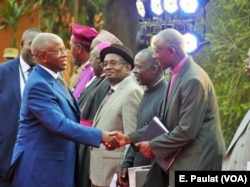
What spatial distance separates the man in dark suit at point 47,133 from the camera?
7547mm

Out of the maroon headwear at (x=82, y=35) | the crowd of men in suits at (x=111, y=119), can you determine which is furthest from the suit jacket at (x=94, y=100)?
the maroon headwear at (x=82, y=35)

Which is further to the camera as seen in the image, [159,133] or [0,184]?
[0,184]

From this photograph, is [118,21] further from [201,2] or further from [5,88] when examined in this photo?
[5,88]

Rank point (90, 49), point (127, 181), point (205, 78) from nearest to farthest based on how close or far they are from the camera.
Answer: point (205, 78) < point (127, 181) < point (90, 49)

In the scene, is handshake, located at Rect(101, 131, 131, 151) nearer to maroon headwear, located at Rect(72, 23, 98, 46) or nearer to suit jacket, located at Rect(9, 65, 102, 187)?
suit jacket, located at Rect(9, 65, 102, 187)

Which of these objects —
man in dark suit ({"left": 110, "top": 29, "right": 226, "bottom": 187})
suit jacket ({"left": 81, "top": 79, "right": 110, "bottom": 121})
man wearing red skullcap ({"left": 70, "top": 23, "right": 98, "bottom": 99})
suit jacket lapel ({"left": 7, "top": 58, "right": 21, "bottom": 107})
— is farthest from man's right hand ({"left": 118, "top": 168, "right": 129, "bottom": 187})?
man wearing red skullcap ({"left": 70, "top": 23, "right": 98, "bottom": 99})

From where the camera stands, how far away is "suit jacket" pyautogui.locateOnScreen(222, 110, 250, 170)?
6.82 m

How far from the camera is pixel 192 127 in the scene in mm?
7203

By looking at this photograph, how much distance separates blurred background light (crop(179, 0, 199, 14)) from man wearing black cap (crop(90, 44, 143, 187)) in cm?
264

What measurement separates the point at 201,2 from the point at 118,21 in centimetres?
228

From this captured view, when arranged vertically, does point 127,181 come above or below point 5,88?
below

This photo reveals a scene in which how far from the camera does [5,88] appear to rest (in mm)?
9109

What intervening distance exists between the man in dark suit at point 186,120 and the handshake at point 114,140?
0.96ft

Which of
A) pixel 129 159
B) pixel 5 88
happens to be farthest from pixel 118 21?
pixel 129 159
